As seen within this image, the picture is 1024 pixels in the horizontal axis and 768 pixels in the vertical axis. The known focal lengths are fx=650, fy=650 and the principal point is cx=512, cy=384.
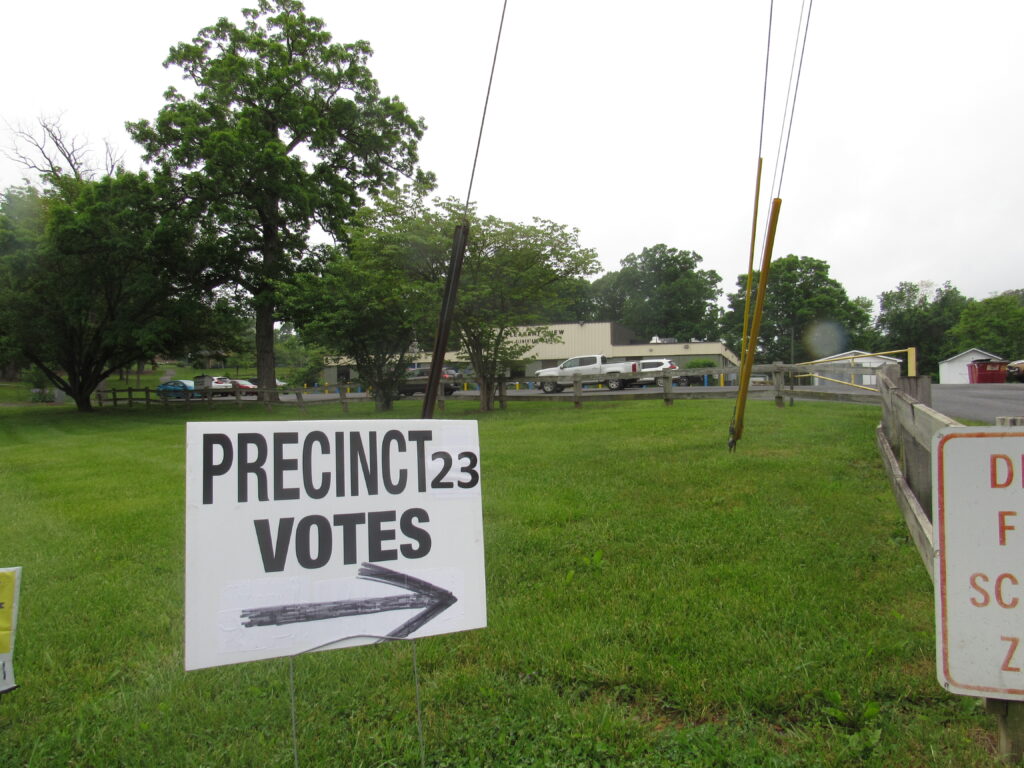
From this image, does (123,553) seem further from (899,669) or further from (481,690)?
(899,669)

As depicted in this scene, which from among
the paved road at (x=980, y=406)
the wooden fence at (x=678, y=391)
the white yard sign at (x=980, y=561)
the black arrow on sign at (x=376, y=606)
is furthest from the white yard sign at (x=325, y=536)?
the wooden fence at (x=678, y=391)

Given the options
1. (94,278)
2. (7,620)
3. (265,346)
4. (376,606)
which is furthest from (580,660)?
(94,278)

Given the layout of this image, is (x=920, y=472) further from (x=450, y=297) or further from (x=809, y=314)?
(x=809, y=314)

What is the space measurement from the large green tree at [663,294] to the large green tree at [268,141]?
64107 millimetres

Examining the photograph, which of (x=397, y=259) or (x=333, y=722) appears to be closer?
(x=333, y=722)

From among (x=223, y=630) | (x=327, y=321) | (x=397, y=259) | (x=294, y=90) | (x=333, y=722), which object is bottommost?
(x=333, y=722)

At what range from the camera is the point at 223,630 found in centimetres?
203

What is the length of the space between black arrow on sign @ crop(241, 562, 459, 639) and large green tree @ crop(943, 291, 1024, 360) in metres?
60.9

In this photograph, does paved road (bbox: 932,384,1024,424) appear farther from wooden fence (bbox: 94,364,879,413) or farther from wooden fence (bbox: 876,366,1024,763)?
wooden fence (bbox: 876,366,1024,763)

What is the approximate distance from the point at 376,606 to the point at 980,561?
6.15 ft

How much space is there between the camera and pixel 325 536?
7.15 ft

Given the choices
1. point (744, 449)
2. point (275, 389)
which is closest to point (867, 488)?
point (744, 449)

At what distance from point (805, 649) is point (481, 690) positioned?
4.60 ft

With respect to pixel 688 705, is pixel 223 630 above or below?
above
